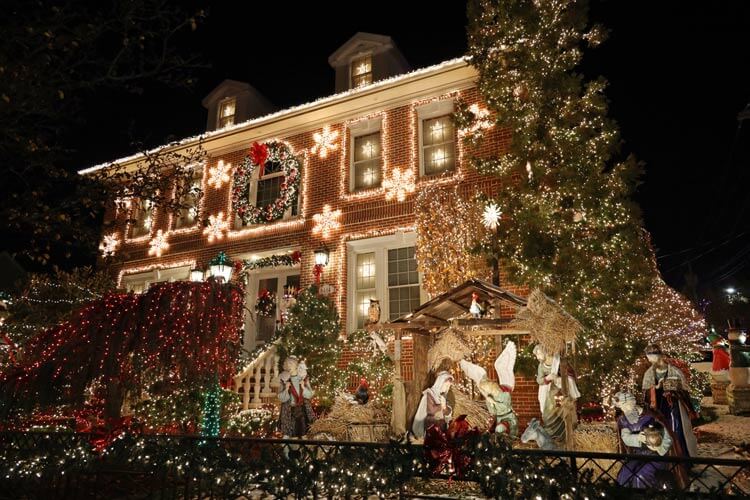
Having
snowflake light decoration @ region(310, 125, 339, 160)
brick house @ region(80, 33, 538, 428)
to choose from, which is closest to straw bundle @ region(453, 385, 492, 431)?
brick house @ region(80, 33, 538, 428)

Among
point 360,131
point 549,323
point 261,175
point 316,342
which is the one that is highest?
point 360,131

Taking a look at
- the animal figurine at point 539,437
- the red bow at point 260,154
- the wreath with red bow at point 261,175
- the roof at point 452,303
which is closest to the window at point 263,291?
the wreath with red bow at point 261,175

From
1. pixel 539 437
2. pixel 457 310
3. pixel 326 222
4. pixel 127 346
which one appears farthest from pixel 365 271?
pixel 127 346

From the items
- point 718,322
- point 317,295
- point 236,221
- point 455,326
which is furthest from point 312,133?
point 718,322

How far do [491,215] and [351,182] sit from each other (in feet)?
15.9

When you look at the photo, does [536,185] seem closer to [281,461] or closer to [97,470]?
[281,461]

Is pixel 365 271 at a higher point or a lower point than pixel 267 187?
lower

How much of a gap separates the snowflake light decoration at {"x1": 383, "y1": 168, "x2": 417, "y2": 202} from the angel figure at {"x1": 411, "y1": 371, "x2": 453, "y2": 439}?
6.35m

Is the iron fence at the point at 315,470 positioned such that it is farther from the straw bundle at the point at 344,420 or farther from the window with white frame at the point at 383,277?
the window with white frame at the point at 383,277

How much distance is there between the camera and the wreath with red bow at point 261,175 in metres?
14.2

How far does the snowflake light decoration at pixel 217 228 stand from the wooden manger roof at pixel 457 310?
848cm

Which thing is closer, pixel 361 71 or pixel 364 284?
pixel 364 284

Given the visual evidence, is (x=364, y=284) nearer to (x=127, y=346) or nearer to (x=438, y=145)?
(x=438, y=145)

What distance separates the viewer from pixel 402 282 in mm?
12445
